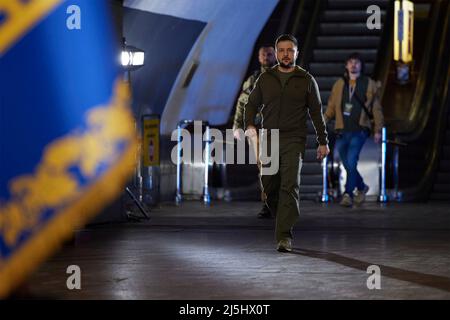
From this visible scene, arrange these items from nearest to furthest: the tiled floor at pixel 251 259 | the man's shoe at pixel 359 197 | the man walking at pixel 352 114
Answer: the tiled floor at pixel 251 259 < the man walking at pixel 352 114 < the man's shoe at pixel 359 197

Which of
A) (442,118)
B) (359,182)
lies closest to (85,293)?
(359,182)

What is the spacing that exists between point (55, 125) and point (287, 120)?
6.30ft

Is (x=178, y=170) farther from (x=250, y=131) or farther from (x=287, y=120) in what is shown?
(x=287, y=120)

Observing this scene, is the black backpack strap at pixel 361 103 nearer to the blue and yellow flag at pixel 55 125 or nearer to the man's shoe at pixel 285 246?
Answer: the blue and yellow flag at pixel 55 125

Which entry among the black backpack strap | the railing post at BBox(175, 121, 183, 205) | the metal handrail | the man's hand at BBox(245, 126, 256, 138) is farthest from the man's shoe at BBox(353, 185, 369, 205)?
the metal handrail

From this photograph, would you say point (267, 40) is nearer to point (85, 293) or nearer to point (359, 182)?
point (359, 182)

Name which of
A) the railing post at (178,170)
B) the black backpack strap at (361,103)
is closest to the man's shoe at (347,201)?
the black backpack strap at (361,103)

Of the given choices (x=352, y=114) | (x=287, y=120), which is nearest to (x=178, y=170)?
(x=352, y=114)

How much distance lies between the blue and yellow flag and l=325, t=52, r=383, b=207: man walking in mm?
2959

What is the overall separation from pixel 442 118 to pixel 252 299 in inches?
483

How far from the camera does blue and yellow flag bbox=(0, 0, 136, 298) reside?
8102 mm

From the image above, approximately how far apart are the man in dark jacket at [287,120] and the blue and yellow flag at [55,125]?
166cm

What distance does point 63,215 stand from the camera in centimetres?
977

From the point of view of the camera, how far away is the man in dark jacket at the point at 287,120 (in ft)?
31.1
